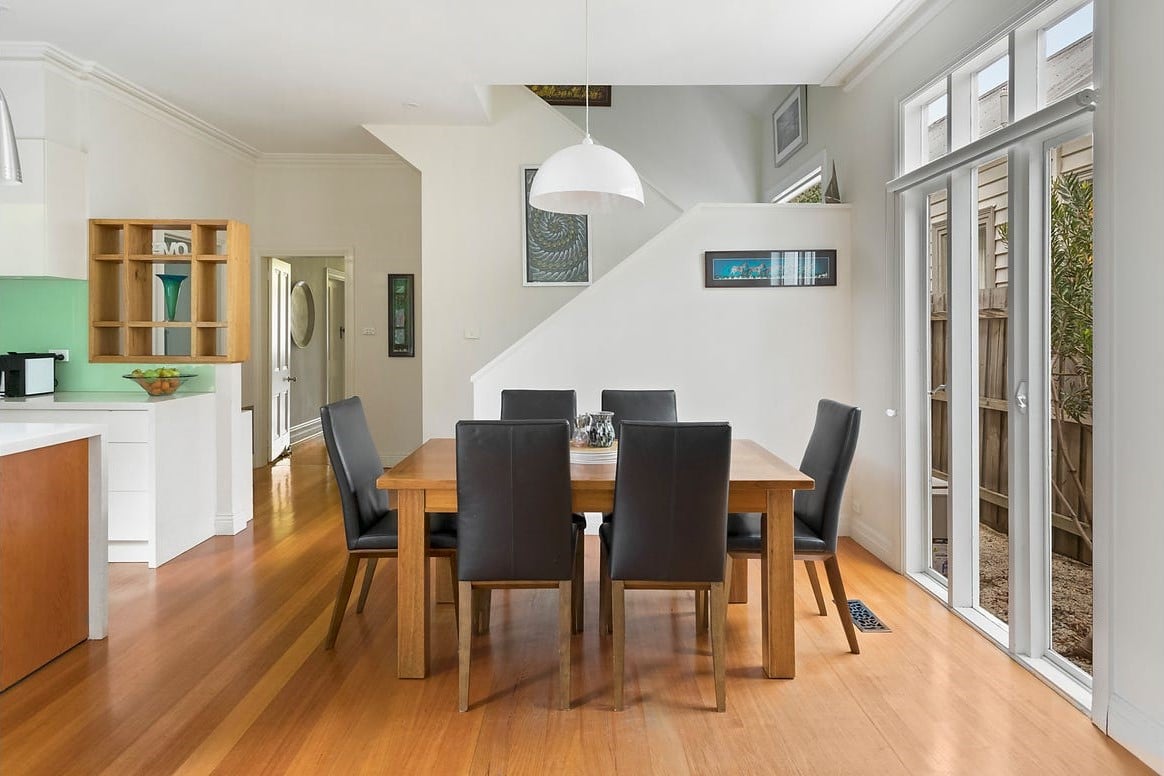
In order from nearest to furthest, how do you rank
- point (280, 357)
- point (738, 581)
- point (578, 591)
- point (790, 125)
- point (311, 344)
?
point (578, 591)
point (738, 581)
point (790, 125)
point (280, 357)
point (311, 344)

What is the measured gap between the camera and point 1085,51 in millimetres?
2590

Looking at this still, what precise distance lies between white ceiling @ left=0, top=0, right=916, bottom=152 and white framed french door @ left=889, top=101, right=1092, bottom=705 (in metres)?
1.09

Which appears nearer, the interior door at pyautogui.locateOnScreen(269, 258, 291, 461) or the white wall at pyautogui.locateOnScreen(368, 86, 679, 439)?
the white wall at pyautogui.locateOnScreen(368, 86, 679, 439)

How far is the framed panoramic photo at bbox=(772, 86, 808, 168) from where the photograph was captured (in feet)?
18.9

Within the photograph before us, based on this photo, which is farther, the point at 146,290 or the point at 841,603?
the point at 146,290

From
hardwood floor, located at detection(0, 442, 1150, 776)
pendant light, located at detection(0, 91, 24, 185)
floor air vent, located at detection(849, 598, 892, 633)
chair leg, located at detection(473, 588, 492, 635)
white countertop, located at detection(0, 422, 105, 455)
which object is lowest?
hardwood floor, located at detection(0, 442, 1150, 776)

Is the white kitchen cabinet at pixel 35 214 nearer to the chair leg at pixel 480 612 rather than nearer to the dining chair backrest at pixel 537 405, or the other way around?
the dining chair backrest at pixel 537 405

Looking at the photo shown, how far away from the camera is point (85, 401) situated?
4.17m

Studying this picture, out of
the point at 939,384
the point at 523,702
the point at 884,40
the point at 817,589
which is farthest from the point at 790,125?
the point at 523,702

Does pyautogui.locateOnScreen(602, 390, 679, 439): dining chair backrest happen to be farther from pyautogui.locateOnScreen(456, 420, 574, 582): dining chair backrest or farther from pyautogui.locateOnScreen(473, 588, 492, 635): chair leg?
pyautogui.locateOnScreen(456, 420, 574, 582): dining chair backrest

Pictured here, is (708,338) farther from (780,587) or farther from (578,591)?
(780,587)

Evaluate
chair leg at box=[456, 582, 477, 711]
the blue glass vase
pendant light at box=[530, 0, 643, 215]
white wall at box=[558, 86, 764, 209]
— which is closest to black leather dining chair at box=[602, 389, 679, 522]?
pendant light at box=[530, 0, 643, 215]

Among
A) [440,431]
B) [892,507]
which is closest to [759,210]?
[892,507]

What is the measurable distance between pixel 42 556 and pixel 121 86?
338 centimetres
